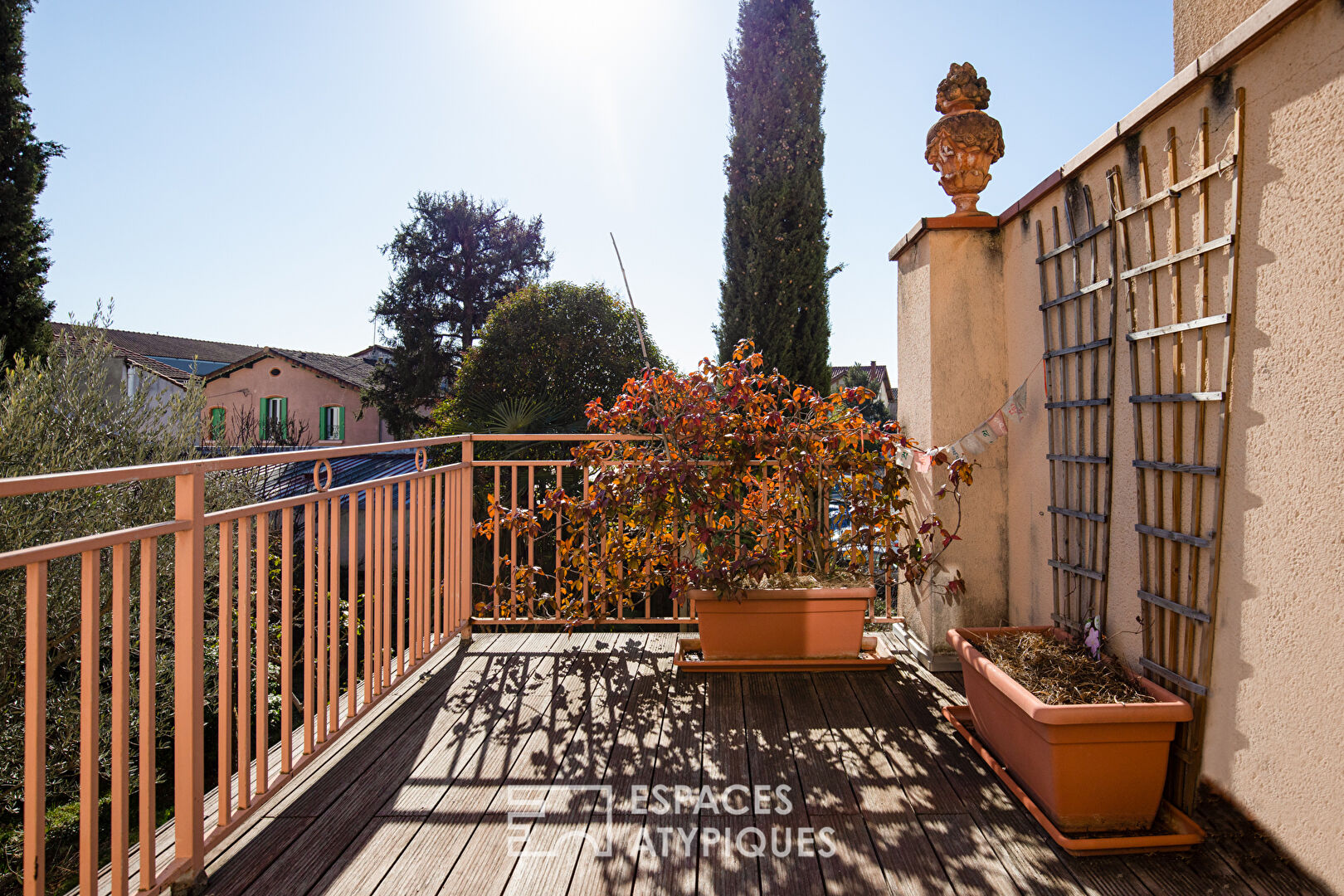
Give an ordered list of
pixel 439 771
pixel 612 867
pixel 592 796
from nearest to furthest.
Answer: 1. pixel 612 867
2. pixel 592 796
3. pixel 439 771

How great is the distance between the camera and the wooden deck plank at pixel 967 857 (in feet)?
4.76

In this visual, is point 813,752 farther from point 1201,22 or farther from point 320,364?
point 320,364

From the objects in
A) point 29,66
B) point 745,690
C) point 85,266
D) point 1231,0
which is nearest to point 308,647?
point 745,690

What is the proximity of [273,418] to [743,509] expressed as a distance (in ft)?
66.1

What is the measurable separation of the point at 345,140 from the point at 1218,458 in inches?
372

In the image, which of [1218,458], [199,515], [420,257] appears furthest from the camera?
[420,257]

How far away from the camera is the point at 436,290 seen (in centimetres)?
2030

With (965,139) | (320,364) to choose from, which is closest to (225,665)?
(965,139)

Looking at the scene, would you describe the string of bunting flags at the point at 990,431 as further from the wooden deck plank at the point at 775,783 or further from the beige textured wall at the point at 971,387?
the wooden deck plank at the point at 775,783

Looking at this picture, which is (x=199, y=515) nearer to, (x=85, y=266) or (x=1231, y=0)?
(x=1231, y=0)

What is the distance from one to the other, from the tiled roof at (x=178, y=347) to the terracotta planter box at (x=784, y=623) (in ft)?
79.9

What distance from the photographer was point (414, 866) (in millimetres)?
1529

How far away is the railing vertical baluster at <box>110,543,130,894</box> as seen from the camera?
1250 millimetres

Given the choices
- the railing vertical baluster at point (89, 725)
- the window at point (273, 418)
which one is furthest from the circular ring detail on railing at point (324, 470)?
the window at point (273, 418)
